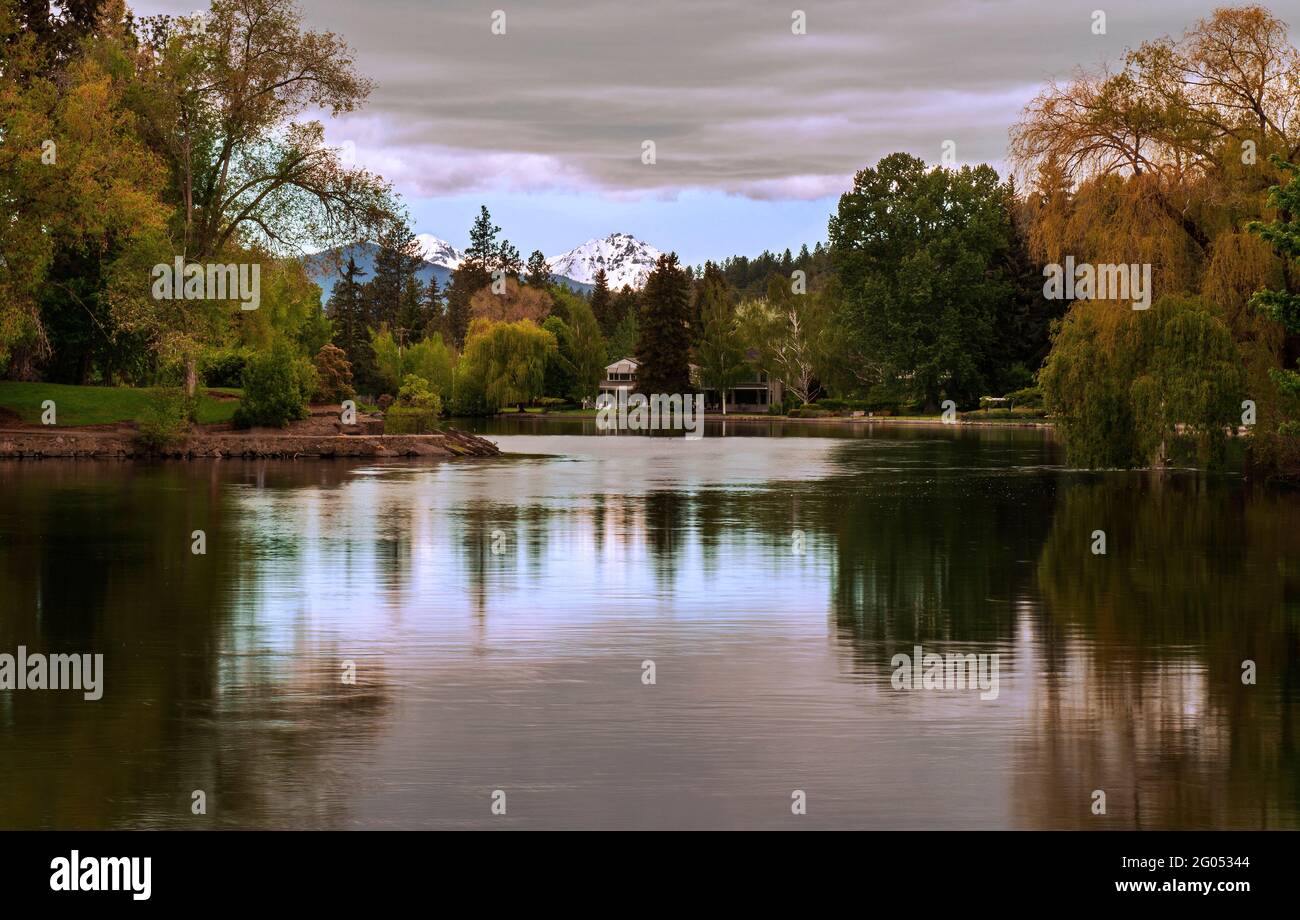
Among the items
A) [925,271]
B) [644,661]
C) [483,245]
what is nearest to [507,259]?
[483,245]

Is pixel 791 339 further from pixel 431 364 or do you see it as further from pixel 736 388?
pixel 431 364

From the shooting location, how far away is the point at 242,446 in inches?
1895

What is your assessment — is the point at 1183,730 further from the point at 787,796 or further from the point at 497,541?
the point at 497,541

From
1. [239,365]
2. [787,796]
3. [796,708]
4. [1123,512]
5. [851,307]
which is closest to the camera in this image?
[787,796]

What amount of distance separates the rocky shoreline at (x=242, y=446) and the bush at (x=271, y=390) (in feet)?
3.69

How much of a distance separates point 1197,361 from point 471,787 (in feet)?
99.3

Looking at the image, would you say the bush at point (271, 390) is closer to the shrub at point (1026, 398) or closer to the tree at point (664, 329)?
the shrub at point (1026, 398)

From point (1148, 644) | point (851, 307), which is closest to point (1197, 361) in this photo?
point (1148, 644)

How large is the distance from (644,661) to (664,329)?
4610 inches

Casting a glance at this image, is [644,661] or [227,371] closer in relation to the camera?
[644,661]
